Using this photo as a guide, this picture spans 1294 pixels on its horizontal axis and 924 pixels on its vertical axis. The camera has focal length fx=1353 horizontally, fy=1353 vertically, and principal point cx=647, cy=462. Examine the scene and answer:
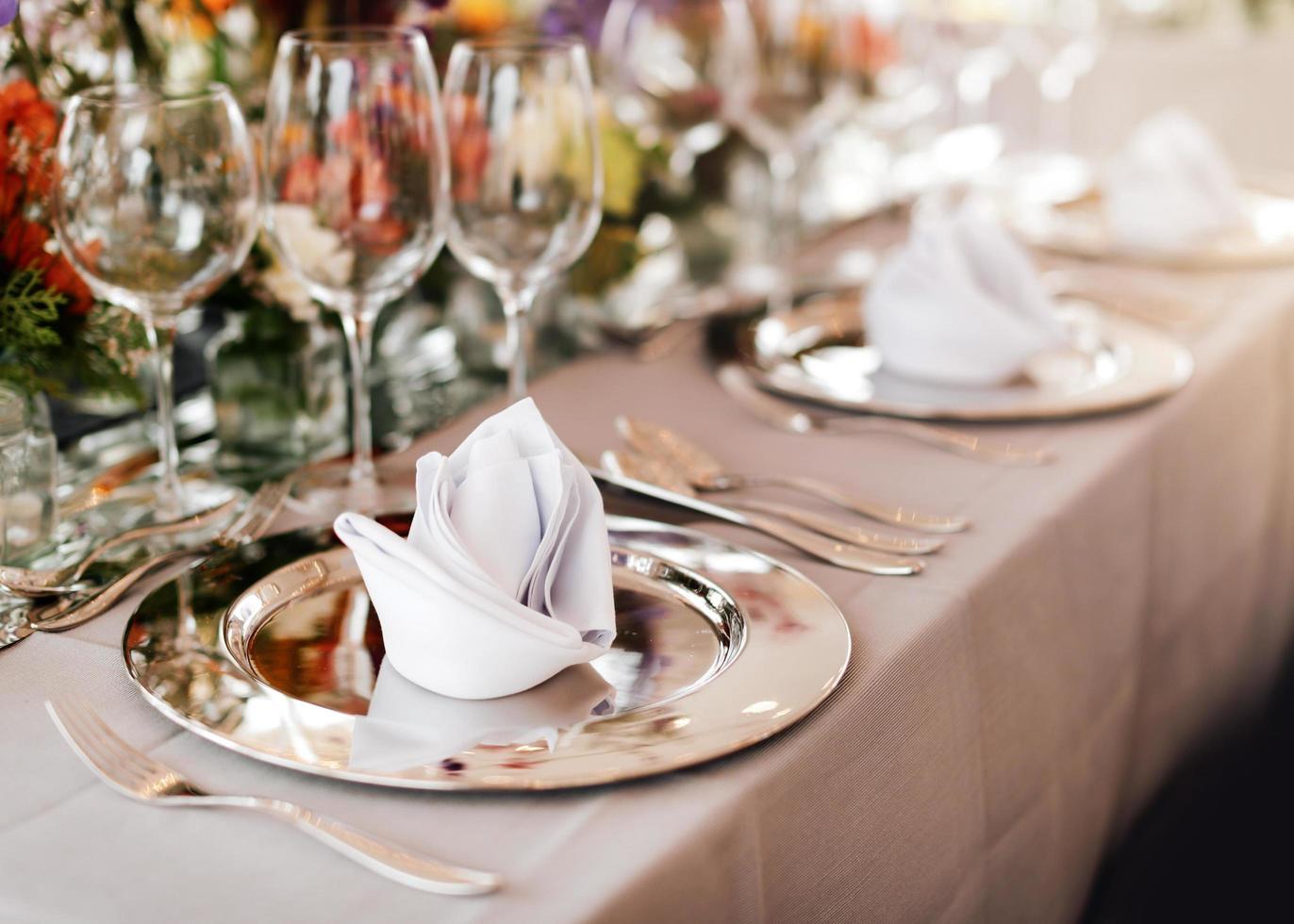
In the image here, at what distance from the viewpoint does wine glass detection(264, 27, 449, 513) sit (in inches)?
32.8

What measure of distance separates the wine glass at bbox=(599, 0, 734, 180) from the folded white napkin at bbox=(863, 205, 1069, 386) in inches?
15.0

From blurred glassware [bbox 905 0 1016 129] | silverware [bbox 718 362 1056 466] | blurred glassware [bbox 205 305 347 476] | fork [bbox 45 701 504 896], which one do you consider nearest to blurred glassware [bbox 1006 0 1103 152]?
blurred glassware [bbox 905 0 1016 129]

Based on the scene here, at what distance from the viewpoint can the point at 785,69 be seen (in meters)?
1.36

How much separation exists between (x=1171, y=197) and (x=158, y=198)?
1225mm

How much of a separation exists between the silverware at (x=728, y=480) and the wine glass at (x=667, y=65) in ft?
1.85

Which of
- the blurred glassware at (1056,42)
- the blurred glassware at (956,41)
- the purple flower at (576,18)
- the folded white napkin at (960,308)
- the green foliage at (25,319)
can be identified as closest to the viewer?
the green foliage at (25,319)

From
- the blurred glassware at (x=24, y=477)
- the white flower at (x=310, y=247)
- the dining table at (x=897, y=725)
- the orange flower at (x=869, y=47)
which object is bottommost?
the dining table at (x=897, y=725)

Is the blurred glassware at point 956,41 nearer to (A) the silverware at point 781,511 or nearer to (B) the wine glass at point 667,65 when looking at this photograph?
(B) the wine glass at point 667,65

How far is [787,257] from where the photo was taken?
4.93 ft

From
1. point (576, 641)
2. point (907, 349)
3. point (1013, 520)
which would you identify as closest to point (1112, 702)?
point (1013, 520)

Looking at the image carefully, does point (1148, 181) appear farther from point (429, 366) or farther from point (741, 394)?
point (429, 366)

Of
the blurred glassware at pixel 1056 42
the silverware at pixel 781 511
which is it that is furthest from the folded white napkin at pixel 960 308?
the blurred glassware at pixel 1056 42

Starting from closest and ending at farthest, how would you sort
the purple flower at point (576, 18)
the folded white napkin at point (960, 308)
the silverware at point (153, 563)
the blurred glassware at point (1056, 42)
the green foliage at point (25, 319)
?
the silverware at point (153, 563) → the green foliage at point (25, 319) → the folded white napkin at point (960, 308) → the purple flower at point (576, 18) → the blurred glassware at point (1056, 42)

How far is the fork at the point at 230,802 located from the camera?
0.50 metres
